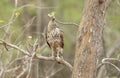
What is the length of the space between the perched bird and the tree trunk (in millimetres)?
359

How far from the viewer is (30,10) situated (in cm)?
1798

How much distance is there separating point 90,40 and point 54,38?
0.59 m

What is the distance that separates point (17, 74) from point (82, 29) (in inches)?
74.0

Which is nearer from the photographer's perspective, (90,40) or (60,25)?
(90,40)

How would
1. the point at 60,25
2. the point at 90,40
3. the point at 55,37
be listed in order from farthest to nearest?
the point at 60,25
the point at 55,37
the point at 90,40

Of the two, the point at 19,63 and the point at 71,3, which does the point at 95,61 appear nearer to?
the point at 19,63

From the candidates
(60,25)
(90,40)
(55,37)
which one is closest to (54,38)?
(55,37)

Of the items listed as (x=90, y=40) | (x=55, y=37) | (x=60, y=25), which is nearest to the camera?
(x=90, y=40)

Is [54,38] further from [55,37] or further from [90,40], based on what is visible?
[90,40]

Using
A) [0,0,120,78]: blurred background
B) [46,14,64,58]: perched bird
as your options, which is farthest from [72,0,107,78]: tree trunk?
[0,0,120,78]: blurred background

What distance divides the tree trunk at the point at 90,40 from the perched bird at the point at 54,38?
359mm

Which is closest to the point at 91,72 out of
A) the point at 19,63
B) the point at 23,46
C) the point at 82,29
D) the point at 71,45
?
the point at 82,29

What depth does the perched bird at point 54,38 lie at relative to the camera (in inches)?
273

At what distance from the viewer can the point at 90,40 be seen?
6.73 meters
